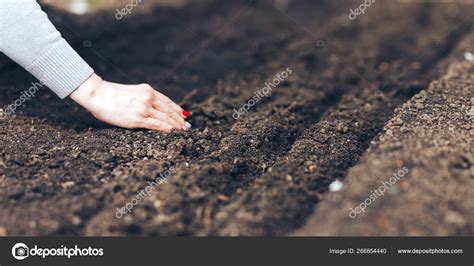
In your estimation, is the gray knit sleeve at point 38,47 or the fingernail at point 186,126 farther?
the fingernail at point 186,126

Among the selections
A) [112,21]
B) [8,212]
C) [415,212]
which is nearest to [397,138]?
[415,212]

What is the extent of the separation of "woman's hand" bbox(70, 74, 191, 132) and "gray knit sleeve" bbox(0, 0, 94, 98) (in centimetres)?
6

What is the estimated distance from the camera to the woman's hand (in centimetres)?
Result: 237

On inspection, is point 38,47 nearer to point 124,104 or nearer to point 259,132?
point 124,104

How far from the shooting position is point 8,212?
190cm

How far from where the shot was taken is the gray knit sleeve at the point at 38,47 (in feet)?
7.38

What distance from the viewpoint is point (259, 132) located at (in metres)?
2.44

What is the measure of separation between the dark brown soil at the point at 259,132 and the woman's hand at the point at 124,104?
0.06 metres

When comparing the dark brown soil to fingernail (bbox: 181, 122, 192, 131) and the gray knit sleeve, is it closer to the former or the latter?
fingernail (bbox: 181, 122, 192, 131)

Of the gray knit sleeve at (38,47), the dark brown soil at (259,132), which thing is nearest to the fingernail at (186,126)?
the dark brown soil at (259,132)

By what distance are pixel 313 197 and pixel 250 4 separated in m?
2.38

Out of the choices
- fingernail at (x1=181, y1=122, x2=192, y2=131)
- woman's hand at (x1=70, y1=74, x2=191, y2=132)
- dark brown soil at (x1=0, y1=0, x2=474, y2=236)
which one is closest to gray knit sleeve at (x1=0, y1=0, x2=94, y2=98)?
woman's hand at (x1=70, y1=74, x2=191, y2=132)

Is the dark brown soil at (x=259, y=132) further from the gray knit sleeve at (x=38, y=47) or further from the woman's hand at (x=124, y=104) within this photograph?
the gray knit sleeve at (x=38, y=47)

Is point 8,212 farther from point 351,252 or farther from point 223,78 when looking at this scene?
point 223,78
